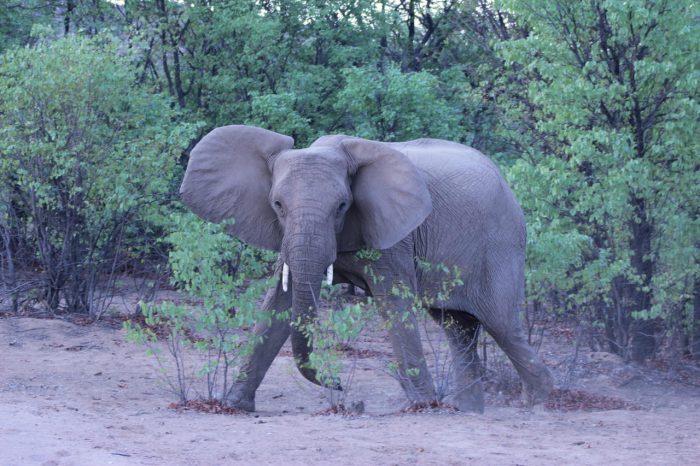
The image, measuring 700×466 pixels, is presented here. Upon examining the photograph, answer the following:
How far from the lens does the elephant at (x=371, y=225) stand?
8086 mm

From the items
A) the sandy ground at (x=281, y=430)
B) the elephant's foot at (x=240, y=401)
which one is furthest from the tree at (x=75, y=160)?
the elephant's foot at (x=240, y=401)

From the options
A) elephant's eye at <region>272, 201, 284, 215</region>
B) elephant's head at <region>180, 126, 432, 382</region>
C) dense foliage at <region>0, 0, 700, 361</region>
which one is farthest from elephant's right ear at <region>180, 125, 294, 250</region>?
dense foliage at <region>0, 0, 700, 361</region>

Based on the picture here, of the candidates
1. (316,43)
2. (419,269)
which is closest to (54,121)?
(419,269)

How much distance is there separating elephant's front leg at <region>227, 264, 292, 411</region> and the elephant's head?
0.80ft

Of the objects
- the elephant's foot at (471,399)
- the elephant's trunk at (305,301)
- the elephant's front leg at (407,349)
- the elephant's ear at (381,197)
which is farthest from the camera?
the elephant's foot at (471,399)

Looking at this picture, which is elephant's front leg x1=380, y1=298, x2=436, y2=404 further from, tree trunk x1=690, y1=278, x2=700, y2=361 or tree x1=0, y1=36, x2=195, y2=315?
tree trunk x1=690, y1=278, x2=700, y2=361

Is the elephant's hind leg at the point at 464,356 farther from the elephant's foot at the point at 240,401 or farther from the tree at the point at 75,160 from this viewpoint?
the tree at the point at 75,160

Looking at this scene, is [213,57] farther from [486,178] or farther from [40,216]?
[486,178]

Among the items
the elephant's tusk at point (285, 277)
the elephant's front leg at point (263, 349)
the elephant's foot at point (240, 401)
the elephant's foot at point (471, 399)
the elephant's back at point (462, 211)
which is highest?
the elephant's back at point (462, 211)

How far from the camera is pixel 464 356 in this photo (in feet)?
34.3

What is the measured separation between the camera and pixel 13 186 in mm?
12695

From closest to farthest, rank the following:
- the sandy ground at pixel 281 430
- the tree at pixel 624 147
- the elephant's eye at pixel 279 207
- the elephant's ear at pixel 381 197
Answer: the sandy ground at pixel 281 430 → the elephant's eye at pixel 279 207 → the elephant's ear at pixel 381 197 → the tree at pixel 624 147

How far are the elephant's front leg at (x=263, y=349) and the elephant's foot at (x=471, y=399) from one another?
68.8 inches

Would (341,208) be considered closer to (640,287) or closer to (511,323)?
(511,323)
